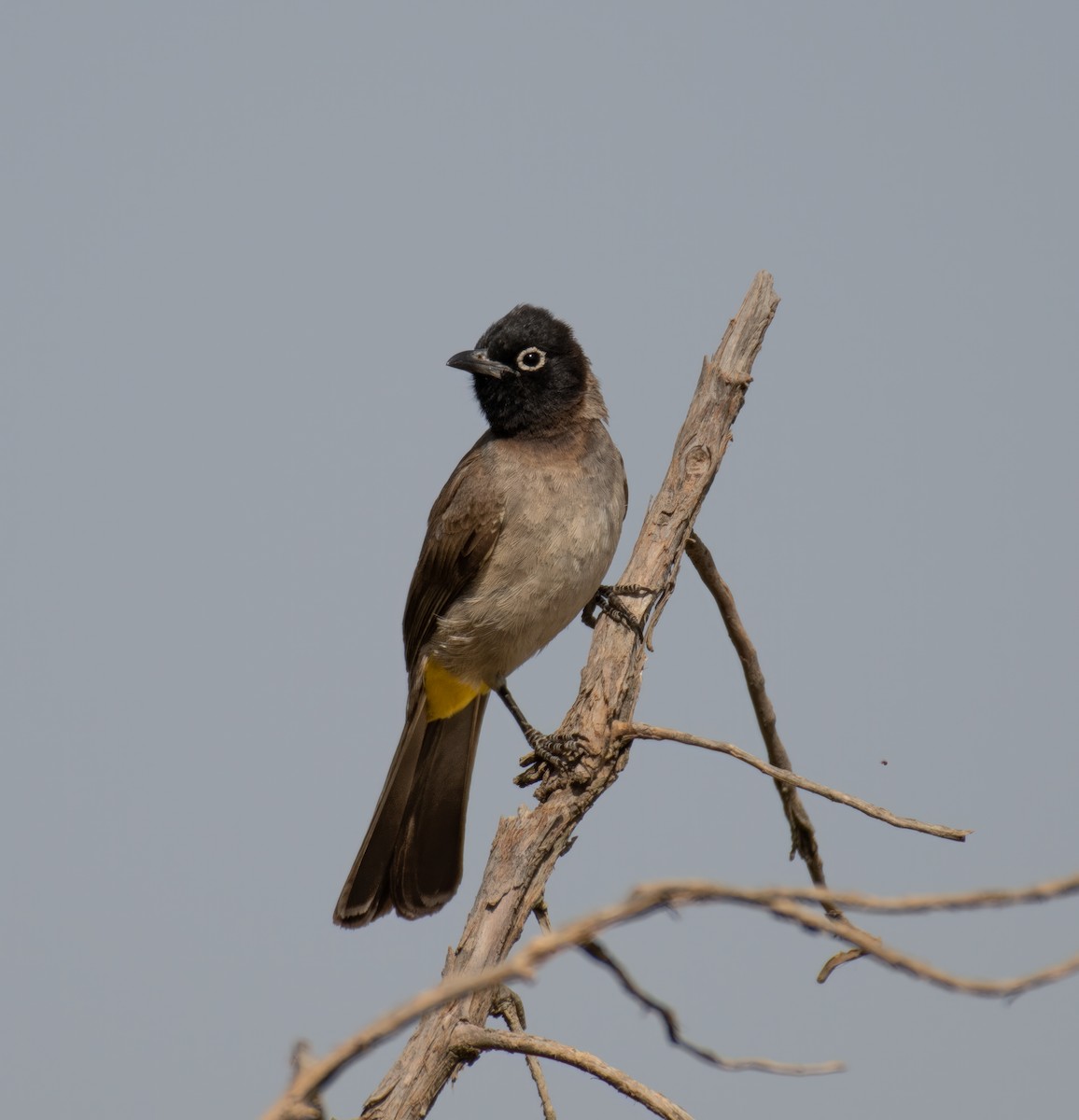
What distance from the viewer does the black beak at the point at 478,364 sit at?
5.73 m

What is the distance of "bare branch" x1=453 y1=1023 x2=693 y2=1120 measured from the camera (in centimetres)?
266

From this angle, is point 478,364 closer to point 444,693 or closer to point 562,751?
point 444,693

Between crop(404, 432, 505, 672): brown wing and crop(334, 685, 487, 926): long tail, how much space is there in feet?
1.06

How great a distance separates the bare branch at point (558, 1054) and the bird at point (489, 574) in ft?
6.39

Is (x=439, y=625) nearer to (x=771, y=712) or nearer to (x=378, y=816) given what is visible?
(x=378, y=816)

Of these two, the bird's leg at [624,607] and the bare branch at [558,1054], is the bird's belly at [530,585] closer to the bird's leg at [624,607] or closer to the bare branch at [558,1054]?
the bird's leg at [624,607]

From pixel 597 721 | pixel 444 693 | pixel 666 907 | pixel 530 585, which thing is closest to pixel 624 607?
pixel 597 721

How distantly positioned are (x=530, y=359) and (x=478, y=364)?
222 mm

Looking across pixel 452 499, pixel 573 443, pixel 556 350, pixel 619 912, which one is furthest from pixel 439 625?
pixel 619 912

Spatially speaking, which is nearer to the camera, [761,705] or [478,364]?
[761,705]

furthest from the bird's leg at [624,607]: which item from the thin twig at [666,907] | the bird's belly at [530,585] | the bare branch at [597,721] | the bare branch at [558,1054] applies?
the thin twig at [666,907]

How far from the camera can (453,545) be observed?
544 centimetres

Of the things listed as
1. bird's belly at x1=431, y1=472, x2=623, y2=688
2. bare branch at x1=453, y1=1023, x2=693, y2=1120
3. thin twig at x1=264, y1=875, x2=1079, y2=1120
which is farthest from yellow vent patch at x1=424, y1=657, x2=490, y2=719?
thin twig at x1=264, y1=875, x2=1079, y2=1120

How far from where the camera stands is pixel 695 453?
4.16 m
